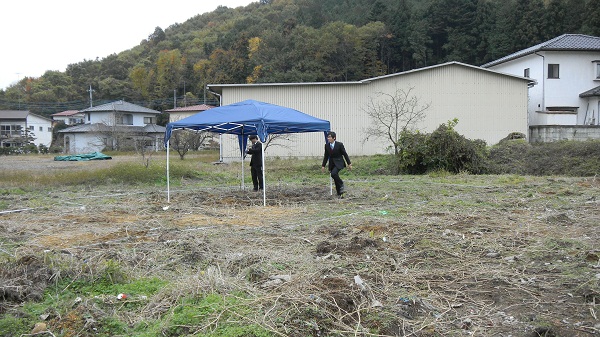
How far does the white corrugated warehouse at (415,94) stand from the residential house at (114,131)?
18.1 meters

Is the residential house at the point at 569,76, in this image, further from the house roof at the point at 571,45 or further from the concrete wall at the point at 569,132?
the concrete wall at the point at 569,132

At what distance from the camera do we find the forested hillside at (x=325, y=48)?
147ft

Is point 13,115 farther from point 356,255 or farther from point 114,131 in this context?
point 356,255

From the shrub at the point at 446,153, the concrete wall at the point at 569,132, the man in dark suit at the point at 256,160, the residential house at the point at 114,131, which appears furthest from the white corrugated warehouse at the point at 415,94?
the residential house at the point at 114,131

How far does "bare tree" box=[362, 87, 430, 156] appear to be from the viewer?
1008 inches

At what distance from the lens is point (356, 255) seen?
5.92 metres

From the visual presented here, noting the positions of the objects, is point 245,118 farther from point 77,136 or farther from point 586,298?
point 77,136

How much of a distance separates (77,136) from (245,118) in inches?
1718

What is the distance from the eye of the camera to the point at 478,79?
26438 millimetres

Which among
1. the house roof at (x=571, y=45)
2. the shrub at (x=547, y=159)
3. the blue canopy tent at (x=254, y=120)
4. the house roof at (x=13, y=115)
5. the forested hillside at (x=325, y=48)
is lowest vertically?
the shrub at (x=547, y=159)

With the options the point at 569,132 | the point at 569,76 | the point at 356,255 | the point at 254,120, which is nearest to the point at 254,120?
the point at 254,120

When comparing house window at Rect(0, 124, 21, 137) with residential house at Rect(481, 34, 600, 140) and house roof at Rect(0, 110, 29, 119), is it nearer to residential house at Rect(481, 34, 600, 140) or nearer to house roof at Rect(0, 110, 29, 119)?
house roof at Rect(0, 110, 29, 119)

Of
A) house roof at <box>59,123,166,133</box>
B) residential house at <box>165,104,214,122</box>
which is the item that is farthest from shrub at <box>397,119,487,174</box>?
residential house at <box>165,104,214,122</box>

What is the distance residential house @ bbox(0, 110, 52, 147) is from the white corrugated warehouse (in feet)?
116
